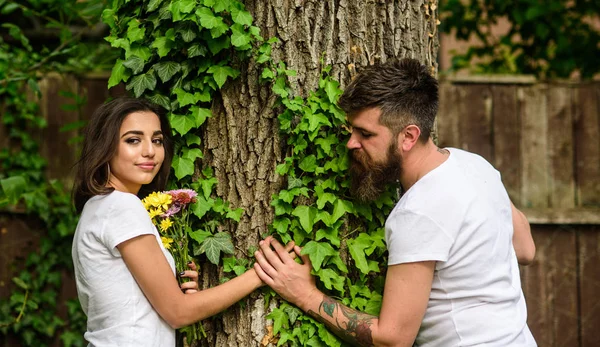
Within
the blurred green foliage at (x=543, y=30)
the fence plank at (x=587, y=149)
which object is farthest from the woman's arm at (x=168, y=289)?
the blurred green foliage at (x=543, y=30)

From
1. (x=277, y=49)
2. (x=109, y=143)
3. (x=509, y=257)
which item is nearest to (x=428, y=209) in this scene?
(x=509, y=257)

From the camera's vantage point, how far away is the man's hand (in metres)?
2.69

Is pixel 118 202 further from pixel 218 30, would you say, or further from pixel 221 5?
pixel 221 5

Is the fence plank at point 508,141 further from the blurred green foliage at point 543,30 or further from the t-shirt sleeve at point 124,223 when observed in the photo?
the t-shirt sleeve at point 124,223

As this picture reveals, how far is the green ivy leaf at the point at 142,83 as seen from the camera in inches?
111

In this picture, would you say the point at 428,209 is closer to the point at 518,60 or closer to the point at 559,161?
the point at 559,161

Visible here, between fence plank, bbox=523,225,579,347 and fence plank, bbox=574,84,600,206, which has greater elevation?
fence plank, bbox=574,84,600,206

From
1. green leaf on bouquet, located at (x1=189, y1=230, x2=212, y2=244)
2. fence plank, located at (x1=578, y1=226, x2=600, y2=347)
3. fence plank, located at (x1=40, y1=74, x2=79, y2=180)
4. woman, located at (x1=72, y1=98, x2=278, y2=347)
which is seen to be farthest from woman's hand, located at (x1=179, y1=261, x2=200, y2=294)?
fence plank, located at (x1=578, y1=226, x2=600, y2=347)

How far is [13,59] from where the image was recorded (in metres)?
4.79

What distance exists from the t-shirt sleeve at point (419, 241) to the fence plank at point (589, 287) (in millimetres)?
3129

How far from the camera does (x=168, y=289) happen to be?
8.31ft

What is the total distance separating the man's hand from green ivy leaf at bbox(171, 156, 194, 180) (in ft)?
1.58

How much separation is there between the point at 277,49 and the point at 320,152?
1.58ft

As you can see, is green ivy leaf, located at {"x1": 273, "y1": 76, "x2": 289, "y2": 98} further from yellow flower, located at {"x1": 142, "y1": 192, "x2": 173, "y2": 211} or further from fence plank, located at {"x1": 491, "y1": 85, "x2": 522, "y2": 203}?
fence plank, located at {"x1": 491, "y1": 85, "x2": 522, "y2": 203}
